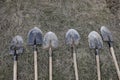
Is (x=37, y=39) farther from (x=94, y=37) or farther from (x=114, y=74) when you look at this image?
(x=114, y=74)

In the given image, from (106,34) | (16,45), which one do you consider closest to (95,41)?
(106,34)

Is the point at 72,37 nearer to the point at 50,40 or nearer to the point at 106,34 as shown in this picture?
the point at 50,40

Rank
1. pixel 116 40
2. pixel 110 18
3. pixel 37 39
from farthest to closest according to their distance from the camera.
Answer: pixel 110 18, pixel 116 40, pixel 37 39

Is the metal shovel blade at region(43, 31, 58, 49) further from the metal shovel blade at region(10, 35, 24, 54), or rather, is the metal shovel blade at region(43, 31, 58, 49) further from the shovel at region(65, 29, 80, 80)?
the metal shovel blade at region(10, 35, 24, 54)

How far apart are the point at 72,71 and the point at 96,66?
1.22ft

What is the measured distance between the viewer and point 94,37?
327 centimetres

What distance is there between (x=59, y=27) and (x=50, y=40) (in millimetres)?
384

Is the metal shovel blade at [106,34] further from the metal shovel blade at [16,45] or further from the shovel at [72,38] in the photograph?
the metal shovel blade at [16,45]

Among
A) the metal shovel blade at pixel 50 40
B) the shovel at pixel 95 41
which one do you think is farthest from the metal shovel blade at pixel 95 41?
the metal shovel blade at pixel 50 40

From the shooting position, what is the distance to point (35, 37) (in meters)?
3.22

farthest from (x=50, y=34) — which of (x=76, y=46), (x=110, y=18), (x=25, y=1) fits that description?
(x=110, y=18)

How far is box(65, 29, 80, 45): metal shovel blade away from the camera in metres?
3.25

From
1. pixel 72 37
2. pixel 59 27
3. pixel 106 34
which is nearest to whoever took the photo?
pixel 72 37

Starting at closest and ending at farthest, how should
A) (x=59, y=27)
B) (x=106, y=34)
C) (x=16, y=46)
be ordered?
(x=16, y=46)
(x=106, y=34)
(x=59, y=27)
